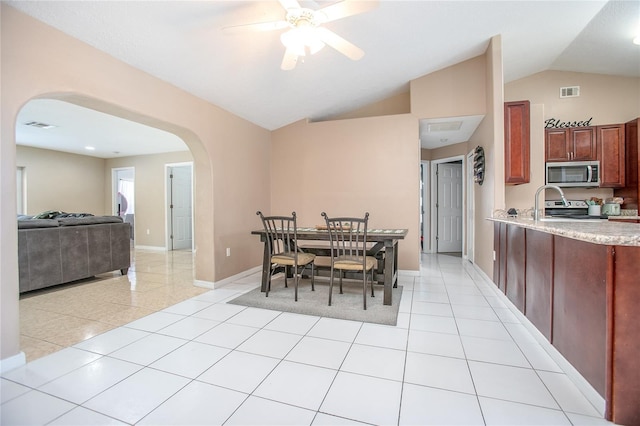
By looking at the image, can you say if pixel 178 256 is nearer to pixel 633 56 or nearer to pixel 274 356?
pixel 274 356

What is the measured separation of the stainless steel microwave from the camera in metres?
4.32

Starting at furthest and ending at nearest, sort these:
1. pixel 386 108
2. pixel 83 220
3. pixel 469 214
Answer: pixel 469 214, pixel 386 108, pixel 83 220

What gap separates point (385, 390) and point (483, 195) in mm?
3638

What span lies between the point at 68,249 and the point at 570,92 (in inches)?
316

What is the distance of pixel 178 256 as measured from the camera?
248 inches

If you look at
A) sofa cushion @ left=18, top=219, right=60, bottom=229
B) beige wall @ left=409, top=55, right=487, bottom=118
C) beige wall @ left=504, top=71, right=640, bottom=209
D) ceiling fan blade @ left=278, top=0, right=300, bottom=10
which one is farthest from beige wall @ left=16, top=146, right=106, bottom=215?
beige wall @ left=504, top=71, right=640, bottom=209

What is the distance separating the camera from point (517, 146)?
359cm

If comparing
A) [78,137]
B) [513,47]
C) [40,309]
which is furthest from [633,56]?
[78,137]

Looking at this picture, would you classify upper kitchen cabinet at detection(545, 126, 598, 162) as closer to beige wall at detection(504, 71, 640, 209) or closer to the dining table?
beige wall at detection(504, 71, 640, 209)

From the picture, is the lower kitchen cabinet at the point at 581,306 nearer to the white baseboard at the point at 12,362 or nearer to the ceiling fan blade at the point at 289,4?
the ceiling fan blade at the point at 289,4

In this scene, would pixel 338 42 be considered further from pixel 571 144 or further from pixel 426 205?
pixel 426 205

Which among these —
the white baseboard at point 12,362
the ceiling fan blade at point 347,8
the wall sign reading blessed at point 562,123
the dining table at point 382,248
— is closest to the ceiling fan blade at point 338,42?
the ceiling fan blade at point 347,8

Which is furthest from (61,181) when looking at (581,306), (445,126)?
(581,306)

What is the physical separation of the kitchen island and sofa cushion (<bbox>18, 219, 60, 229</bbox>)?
5.21 metres
